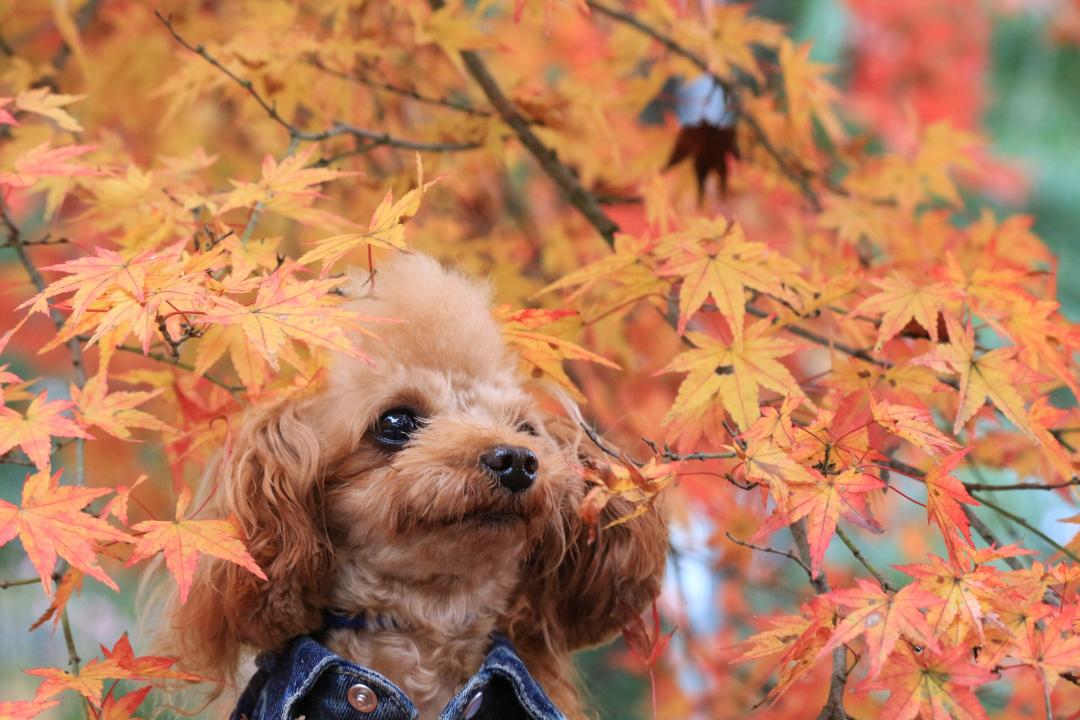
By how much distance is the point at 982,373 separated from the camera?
1896 millimetres

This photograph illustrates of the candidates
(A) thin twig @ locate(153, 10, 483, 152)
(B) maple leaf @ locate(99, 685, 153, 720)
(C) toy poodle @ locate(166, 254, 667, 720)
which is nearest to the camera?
(B) maple leaf @ locate(99, 685, 153, 720)

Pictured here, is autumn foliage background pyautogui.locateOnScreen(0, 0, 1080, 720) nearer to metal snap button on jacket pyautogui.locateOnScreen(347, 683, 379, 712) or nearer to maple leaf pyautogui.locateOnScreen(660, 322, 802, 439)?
maple leaf pyautogui.locateOnScreen(660, 322, 802, 439)

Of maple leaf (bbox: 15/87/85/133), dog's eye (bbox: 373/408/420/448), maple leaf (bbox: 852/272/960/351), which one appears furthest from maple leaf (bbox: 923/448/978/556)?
maple leaf (bbox: 15/87/85/133)

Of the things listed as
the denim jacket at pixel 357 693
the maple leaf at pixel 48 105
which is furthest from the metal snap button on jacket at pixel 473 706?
the maple leaf at pixel 48 105

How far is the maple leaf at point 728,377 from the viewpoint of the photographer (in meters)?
1.91

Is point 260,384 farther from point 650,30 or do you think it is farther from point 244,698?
point 650,30

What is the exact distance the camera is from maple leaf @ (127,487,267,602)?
1723 millimetres

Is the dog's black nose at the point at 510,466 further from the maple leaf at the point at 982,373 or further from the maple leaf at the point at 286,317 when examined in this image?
the maple leaf at the point at 982,373

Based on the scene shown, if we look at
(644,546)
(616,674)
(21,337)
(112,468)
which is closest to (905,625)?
(644,546)

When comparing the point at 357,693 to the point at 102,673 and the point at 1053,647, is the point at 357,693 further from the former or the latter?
the point at 1053,647

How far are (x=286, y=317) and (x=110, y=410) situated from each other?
20.7 inches

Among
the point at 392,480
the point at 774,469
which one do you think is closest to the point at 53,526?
the point at 392,480

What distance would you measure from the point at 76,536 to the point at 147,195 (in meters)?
0.82

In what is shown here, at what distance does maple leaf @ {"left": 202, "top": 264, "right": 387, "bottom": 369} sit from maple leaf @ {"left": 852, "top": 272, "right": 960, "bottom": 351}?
918 millimetres
